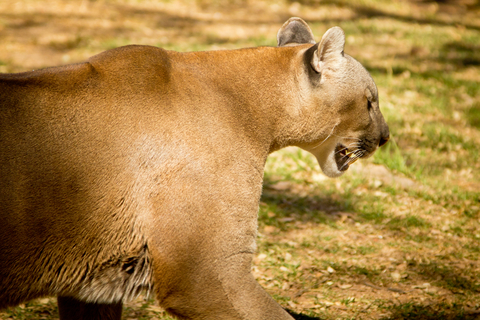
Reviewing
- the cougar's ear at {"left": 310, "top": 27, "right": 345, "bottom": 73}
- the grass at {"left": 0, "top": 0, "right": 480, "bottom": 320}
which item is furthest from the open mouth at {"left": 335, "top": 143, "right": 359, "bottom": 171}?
the grass at {"left": 0, "top": 0, "right": 480, "bottom": 320}

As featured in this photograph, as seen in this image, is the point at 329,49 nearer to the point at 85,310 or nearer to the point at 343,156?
the point at 343,156

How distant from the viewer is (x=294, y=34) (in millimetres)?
3795

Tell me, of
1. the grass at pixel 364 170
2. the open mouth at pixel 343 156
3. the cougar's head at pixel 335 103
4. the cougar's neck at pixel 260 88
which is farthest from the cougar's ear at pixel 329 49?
the grass at pixel 364 170

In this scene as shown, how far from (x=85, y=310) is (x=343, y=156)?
198 centimetres

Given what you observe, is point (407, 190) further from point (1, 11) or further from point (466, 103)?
point (1, 11)

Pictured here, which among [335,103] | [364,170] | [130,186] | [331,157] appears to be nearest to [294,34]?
[335,103]

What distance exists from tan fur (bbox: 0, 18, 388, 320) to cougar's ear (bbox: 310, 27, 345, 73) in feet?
1.80

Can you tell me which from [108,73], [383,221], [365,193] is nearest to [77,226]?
[108,73]

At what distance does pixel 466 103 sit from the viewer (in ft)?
27.0

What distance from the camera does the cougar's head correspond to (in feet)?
10.7

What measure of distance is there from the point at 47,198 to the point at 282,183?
3624mm

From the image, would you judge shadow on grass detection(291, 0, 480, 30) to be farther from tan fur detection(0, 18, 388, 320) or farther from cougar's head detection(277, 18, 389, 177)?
tan fur detection(0, 18, 388, 320)

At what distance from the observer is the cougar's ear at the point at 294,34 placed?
12.4ft

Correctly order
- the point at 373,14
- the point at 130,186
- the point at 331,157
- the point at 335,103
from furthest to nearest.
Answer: the point at 373,14 → the point at 331,157 → the point at 335,103 → the point at 130,186
